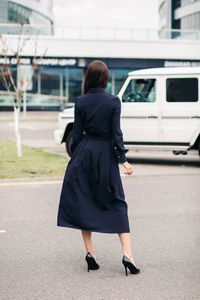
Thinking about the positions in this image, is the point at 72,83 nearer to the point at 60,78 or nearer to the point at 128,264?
the point at 60,78

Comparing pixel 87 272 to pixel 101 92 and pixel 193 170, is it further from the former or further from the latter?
pixel 193 170

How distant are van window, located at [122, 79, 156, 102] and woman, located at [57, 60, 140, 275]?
7550 millimetres

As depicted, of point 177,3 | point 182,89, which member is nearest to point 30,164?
point 182,89

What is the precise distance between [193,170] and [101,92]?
7.25 metres

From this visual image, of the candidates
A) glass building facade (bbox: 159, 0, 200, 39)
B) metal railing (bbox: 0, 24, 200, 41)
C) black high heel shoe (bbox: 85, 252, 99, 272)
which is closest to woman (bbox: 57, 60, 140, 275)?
black high heel shoe (bbox: 85, 252, 99, 272)

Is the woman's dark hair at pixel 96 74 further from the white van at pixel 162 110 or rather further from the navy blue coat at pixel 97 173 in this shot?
the white van at pixel 162 110

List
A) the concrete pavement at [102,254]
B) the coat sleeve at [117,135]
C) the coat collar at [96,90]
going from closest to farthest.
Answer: the concrete pavement at [102,254] → the coat sleeve at [117,135] → the coat collar at [96,90]

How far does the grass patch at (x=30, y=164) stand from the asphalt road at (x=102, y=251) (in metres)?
1.34

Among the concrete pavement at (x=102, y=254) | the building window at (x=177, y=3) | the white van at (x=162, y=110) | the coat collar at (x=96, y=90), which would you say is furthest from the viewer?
the building window at (x=177, y=3)

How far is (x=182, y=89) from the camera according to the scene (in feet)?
39.0

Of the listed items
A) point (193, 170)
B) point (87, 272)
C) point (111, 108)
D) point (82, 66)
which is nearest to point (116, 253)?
point (87, 272)

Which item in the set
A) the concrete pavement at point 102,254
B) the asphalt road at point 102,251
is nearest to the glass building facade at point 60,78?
the asphalt road at point 102,251

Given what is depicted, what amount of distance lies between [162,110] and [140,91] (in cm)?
69

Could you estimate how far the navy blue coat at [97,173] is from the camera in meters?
4.48
